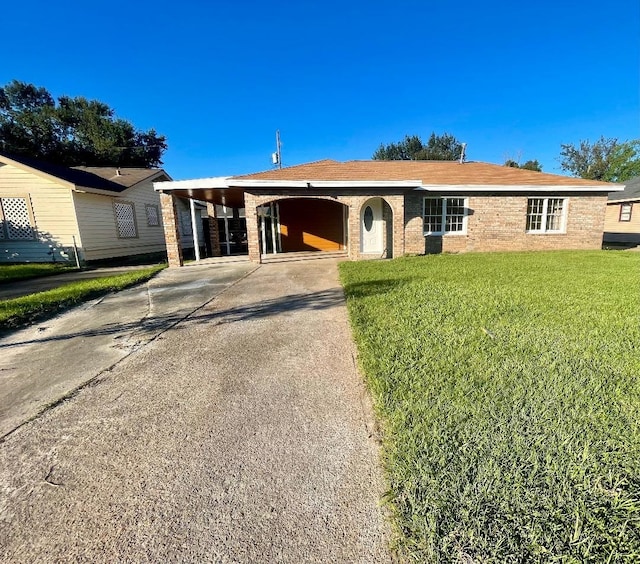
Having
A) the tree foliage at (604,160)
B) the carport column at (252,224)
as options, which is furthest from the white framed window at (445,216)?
the tree foliage at (604,160)

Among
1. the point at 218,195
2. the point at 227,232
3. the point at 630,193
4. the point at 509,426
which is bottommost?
the point at 509,426

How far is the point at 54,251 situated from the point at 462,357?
16.6 m

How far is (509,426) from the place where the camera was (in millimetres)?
2195

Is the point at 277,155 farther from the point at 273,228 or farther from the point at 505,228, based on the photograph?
the point at 505,228

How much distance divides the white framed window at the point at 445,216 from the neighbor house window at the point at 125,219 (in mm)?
14711

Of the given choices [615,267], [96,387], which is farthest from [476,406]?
[615,267]

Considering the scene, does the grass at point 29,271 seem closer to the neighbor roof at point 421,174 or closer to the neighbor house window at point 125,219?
the neighbor house window at point 125,219

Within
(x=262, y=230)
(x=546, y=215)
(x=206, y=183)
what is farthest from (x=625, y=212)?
(x=206, y=183)

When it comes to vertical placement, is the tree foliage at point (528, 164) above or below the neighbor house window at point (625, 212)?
above

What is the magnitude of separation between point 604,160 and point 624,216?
27205 millimetres

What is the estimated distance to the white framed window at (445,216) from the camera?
513 inches

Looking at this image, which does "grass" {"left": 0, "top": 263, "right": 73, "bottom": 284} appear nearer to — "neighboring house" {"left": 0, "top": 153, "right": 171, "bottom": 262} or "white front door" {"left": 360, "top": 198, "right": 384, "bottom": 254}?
"neighboring house" {"left": 0, "top": 153, "right": 171, "bottom": 262}

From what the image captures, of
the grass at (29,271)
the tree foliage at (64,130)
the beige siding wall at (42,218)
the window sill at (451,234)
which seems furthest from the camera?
the tree foliage at (64,130)

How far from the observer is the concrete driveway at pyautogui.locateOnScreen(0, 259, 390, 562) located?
61.9 inches
